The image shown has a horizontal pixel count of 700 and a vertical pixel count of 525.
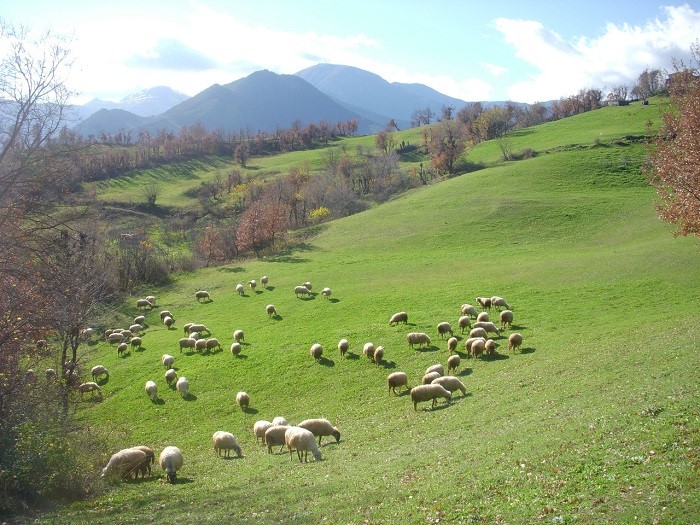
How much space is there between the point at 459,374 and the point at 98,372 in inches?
1046

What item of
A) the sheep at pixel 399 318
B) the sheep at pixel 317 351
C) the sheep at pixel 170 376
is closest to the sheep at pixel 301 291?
the sheep at pixel 399 318

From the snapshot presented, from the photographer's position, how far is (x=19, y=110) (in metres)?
14.9

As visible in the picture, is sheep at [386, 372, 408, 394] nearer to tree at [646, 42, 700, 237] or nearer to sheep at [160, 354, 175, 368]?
tree at [646, 42, 700, 237]

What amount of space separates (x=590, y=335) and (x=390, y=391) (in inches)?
524

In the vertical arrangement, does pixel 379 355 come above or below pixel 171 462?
below

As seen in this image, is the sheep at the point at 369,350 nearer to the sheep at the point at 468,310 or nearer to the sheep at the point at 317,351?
the sheep at the point at 317,351

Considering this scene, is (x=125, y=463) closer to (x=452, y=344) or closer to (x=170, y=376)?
(x=170, y=376)

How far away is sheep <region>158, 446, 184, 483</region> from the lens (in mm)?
19094

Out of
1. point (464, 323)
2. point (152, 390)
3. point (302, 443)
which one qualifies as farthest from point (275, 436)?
point (464, 323)

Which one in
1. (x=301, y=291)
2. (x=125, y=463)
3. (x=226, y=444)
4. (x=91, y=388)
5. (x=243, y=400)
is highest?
(x=301, y=291)

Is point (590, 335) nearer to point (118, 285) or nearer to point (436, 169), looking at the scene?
point (118, 285)

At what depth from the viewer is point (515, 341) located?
32438 millimetres

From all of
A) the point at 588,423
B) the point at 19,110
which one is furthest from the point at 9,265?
the point at 588,423

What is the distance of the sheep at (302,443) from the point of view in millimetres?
20219
